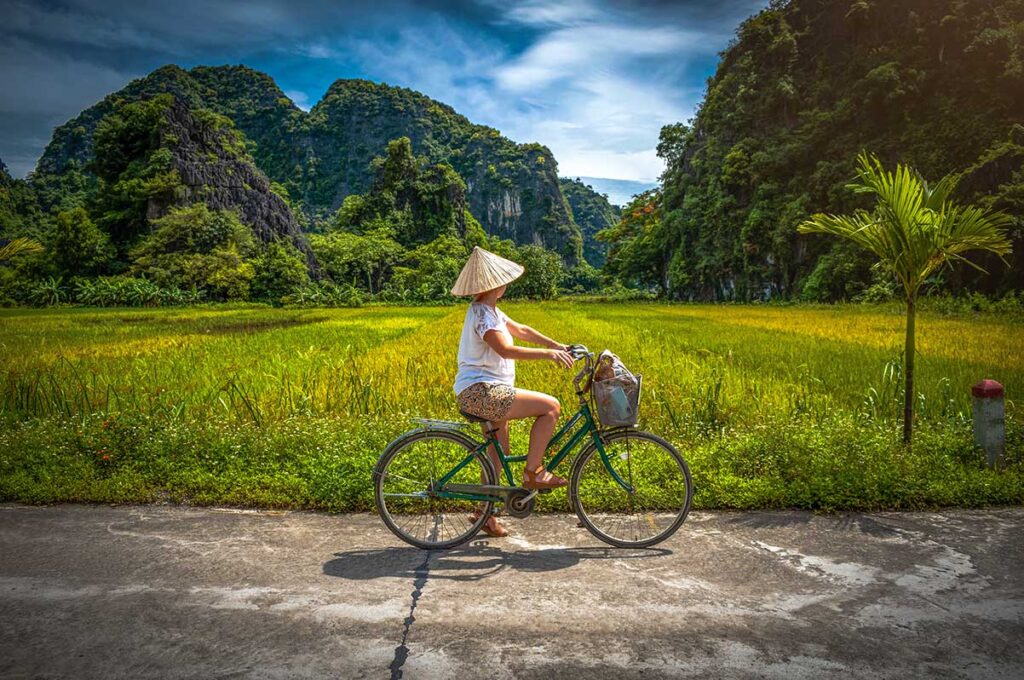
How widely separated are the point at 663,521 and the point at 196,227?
2192 inches

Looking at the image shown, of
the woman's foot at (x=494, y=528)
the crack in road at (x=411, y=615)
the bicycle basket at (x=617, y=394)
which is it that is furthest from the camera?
the woman's foot at (x=494, y=528)

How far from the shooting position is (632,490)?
376cm

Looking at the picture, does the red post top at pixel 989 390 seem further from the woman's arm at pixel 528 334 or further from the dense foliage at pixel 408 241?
the dense foliage at pixel 408 241

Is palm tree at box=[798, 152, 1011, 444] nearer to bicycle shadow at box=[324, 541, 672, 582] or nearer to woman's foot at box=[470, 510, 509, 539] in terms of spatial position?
bicycle shadow at box=[324, 541, 672, 582]

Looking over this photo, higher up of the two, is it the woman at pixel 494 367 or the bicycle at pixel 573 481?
the woman at pixel 494 367

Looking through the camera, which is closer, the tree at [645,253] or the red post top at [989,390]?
the red post top at [989,390]

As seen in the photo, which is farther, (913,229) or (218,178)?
(218,178)

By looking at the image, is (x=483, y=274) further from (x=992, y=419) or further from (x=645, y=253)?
(x=645, y=253)

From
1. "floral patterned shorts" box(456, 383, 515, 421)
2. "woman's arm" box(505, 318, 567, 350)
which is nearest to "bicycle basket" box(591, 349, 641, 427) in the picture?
"woman's arm" box(505, 318, 567, 350)

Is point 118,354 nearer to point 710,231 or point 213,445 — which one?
point 213,445

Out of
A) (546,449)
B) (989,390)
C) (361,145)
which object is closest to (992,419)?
(989,390)

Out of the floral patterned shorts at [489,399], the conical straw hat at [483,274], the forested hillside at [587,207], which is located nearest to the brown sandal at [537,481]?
the floral patterned shorts at [489,399]

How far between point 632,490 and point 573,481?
413mm

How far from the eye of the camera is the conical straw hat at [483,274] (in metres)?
3.40
